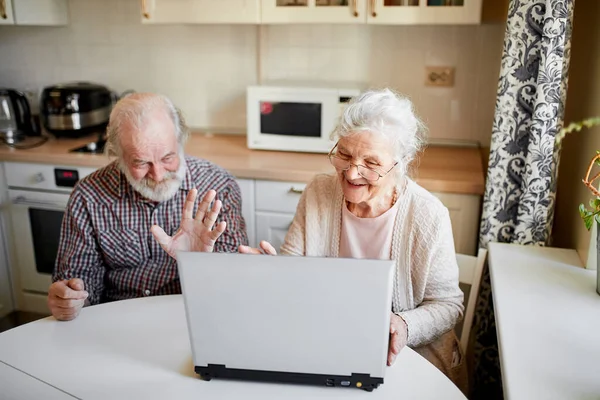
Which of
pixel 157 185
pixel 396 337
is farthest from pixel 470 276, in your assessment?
pixel 157 185

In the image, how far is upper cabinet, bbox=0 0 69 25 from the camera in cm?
269

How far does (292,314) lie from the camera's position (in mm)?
1021

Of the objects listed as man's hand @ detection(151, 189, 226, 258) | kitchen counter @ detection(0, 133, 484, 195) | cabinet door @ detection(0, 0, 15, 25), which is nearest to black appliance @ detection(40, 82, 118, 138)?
kitchen counter @ detection(0, 133, 484, 195)

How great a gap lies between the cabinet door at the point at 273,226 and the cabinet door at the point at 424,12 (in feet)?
2.88

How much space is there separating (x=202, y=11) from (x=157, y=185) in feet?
3.45

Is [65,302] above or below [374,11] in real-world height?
below

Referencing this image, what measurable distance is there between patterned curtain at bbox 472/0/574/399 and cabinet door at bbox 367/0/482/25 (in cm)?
41

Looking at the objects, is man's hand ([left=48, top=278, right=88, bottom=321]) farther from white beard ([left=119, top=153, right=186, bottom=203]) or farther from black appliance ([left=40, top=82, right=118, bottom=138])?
black appliance ([left=40, top=82, right=118, bottom=138])

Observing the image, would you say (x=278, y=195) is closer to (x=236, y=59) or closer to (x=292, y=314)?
(x=236, y=59)

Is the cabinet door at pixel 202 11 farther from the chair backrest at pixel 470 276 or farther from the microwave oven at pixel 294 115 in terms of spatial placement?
the chair backrest at pixel 470 276

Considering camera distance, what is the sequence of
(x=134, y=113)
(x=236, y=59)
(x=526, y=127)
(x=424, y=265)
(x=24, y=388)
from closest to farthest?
(x=24, y=388) < (x=424, y=265) < (x=134, y=113) < (x=526, y=127) < (x=236, y=59)

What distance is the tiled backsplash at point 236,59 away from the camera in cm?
261

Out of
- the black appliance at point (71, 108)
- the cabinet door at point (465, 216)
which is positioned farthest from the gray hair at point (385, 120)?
the black appliance at point (71, 108)

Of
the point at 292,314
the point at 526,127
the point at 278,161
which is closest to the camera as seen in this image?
the point at 292,314
